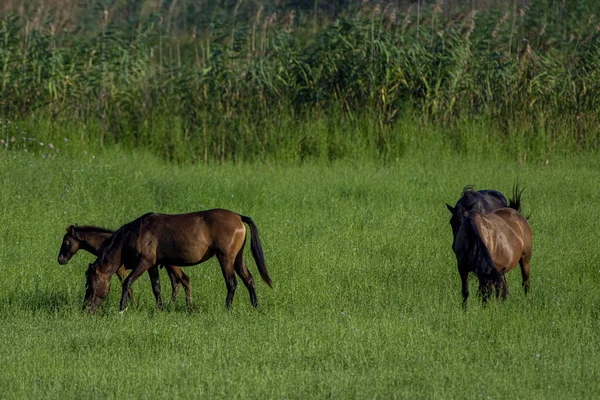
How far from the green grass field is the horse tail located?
304 mm

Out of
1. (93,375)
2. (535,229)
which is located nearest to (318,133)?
(535,229)

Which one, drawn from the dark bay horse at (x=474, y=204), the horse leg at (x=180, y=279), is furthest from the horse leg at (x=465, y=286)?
the horse leg at (x=180, y=279)

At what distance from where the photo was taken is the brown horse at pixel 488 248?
863 centimetres

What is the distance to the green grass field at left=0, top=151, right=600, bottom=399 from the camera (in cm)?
699

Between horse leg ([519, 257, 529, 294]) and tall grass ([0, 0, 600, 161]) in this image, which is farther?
tall grass ([0, 0, 600, 161])

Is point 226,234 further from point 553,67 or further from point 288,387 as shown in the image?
point 553,67

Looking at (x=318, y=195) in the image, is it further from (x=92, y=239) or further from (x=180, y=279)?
(x=92, y=239)

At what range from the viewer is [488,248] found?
8766 mm

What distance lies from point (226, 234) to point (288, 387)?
2.84 meters

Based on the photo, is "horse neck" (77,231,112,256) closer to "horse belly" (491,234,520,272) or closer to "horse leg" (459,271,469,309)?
"horse leg" (459,271,469,309)

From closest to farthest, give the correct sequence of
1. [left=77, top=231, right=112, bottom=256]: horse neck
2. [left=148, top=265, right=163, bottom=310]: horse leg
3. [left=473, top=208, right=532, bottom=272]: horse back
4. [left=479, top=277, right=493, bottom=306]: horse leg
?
[left=479, top=277, right=493, bottom=306]: horse leg
[left=473, top=208, right=532, bottom=272]: horse back
[left=148, top=265, right=163, bottom=310]: horse leg
[left=77, top=231, right=112, bottom=256]: horse neck

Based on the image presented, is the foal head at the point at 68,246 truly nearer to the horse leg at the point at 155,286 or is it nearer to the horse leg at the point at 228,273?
the horse leg at the point at 155,286

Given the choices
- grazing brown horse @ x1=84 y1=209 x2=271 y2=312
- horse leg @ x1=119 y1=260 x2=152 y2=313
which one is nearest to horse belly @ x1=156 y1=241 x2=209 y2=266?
grazing brown horse @ x1=84 y1=209 x2=271 y2=312

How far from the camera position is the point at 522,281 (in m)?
10.4
